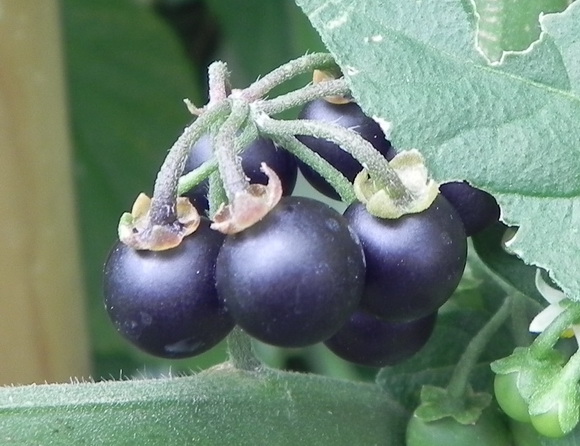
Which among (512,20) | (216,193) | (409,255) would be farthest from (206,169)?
(512,20)

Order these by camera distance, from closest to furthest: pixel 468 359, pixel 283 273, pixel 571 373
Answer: pixel 283 273
pixel 571 373
pixel 468 359

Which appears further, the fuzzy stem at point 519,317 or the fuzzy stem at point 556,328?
the fuzzy stem at point 519,317

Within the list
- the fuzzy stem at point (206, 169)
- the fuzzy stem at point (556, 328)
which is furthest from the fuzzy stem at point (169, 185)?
the fuzzy stem at point (556, 328)

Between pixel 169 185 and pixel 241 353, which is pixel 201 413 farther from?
pixel 169 185

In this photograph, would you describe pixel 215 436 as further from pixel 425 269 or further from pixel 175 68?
pixel 175 68

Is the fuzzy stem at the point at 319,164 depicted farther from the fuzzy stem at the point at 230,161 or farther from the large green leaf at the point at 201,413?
the large green leaf at the point at 201,413

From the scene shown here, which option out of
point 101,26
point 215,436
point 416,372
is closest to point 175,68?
point 101,26

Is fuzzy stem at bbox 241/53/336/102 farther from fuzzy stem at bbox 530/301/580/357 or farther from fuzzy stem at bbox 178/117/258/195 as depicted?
fuzzy stem at bbox 530/301/580/357
